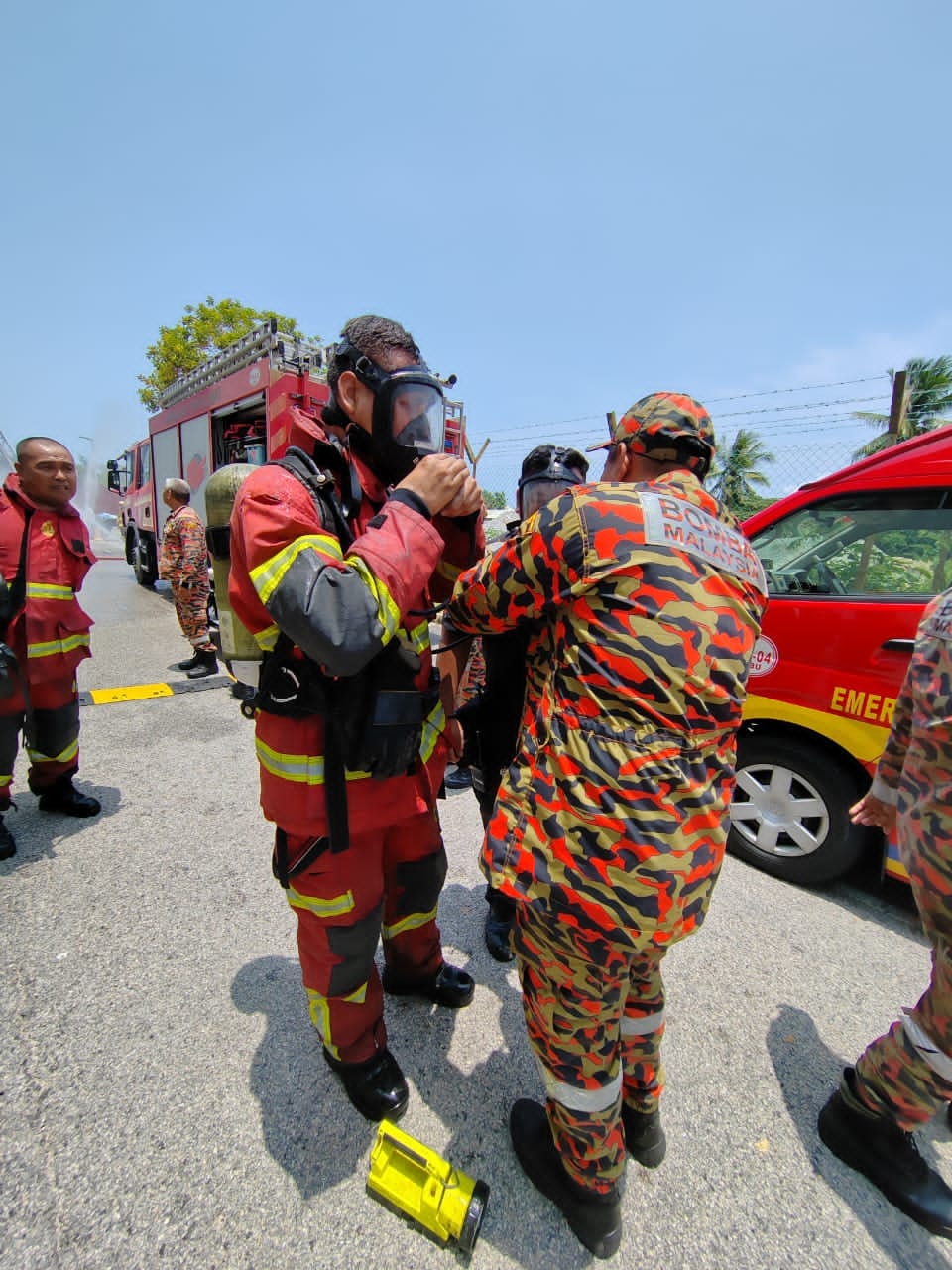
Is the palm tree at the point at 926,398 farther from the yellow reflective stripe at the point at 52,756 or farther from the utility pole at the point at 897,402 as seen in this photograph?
the yellow reflective stripe at the point at 52,756

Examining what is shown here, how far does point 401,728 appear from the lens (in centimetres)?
130

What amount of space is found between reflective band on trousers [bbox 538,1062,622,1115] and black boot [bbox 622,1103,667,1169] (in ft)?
1.23

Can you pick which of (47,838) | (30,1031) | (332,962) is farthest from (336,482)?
(47,838)

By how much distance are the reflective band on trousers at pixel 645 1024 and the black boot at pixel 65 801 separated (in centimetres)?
301

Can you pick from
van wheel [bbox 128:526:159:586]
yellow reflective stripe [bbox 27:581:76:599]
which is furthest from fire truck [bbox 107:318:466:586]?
yellow reflective stripe [bbox 27:581:76:599]

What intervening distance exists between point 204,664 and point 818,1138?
5849mm

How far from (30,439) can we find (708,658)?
131 inches

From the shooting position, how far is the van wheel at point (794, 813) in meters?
2.59

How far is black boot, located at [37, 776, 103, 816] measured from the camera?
303 centimetres

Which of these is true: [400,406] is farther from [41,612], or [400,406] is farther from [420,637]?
[41,612]

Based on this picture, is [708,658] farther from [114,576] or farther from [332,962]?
[114,576]

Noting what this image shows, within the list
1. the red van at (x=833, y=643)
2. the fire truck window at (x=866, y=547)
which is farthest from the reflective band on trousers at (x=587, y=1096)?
the fire truck window at (x=866, y=547)

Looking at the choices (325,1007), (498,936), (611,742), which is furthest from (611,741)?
(498,936)

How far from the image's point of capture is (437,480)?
118 cm
